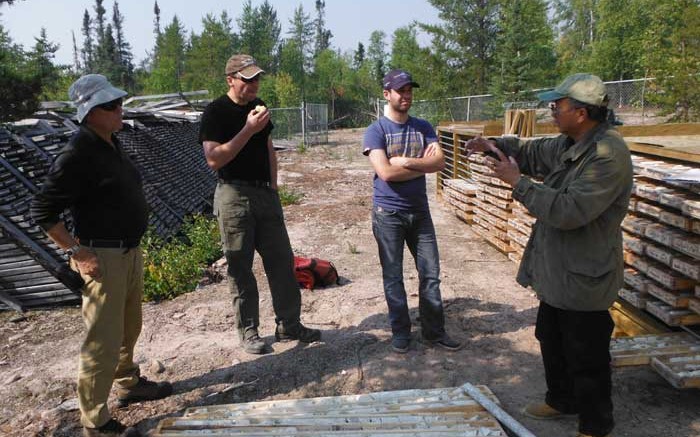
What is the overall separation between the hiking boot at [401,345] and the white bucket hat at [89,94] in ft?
8.87

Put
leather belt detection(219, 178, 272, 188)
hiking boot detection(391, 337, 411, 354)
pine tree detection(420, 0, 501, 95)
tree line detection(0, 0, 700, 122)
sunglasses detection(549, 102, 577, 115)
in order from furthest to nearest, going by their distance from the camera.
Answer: pine tree detection(420, 0, 501, 95)
tree line detection(0, 0, 700, 122)
hiking boot detection(391, 337, 411, 354)
leather belt detection(219, 178, 272, 188)
sunglasses detection(549, 102, 577, 115)

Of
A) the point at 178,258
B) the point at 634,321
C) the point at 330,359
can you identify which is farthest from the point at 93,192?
the point at 634,321

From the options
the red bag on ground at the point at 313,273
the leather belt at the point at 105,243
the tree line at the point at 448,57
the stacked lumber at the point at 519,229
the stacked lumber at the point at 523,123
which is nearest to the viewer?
the leather belt at the point at 105,243

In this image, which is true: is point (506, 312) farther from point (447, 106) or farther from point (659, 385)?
point (447, 106)

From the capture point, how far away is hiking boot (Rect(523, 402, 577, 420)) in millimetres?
3236

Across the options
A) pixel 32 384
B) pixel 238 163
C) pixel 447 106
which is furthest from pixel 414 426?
pixel 447 106

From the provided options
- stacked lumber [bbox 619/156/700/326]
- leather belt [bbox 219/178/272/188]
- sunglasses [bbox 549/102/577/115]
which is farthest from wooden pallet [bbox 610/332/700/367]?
leather belt [bbox 219/178/272/188]

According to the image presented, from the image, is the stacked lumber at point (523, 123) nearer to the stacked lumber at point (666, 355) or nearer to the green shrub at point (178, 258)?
the stacked lumber at point (666, 355)

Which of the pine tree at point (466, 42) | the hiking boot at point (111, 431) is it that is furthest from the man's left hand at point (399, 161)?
the pine tree at point (466, 42)

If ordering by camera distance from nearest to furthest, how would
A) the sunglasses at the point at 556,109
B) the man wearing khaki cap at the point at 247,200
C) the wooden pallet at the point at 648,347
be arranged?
the sunglasses at the point at 556,109
the wooden pallet at the point at 648,347
the man wearing khaki cap at the point at 247,200

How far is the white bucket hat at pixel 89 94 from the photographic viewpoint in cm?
301

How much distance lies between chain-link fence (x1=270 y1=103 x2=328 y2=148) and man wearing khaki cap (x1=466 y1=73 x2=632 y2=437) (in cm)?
2427

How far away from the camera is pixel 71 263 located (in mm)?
3162

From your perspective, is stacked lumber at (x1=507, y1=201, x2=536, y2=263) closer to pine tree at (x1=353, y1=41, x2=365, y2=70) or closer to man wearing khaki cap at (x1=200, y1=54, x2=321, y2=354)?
man wearing khaki cap at (x1=200, y1=54, x2=321, y2=354)
